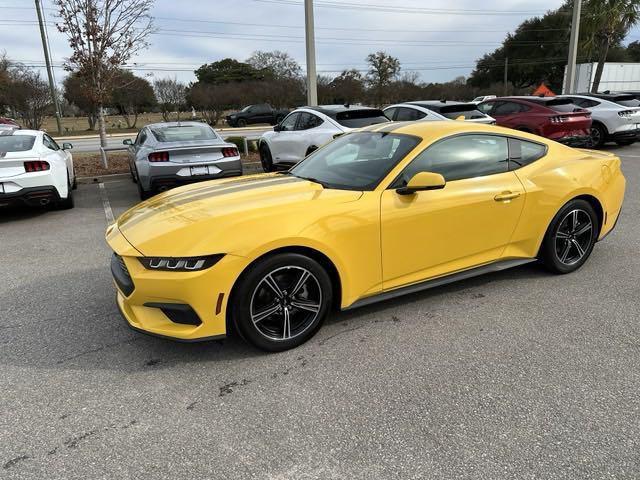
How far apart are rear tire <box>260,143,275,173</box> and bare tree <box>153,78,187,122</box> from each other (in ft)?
99.3

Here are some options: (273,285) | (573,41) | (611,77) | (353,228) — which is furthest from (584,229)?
(611,77)

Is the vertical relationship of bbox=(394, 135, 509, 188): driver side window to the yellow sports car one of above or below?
above

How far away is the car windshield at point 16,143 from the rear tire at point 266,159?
4.80 m

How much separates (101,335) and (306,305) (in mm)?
1579

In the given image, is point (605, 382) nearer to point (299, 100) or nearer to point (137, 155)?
point (137, 155)

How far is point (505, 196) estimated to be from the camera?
12.8 feet

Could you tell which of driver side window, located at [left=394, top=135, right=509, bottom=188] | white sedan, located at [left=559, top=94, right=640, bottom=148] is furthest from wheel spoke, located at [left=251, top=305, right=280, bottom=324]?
white sedan, located at [left=559, top=94, right=640, bottom=148]

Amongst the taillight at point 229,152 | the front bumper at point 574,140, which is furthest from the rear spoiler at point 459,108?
the taillight at point 229,152

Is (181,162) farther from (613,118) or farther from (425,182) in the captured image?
(613,118)

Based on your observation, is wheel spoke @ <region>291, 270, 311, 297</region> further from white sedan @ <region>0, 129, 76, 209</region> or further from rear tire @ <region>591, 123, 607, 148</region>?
rear tire @ <region>591, 123, 607, 148</region>

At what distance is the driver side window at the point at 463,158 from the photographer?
12.1ft

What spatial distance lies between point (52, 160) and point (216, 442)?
6.71m

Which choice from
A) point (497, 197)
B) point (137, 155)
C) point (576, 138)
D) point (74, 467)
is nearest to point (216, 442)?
point (74, 467)

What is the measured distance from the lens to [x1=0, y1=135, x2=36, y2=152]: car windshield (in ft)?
24.5
